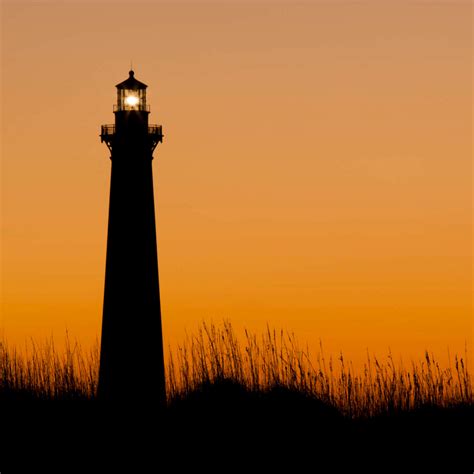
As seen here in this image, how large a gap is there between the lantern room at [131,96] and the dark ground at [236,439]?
623 inches

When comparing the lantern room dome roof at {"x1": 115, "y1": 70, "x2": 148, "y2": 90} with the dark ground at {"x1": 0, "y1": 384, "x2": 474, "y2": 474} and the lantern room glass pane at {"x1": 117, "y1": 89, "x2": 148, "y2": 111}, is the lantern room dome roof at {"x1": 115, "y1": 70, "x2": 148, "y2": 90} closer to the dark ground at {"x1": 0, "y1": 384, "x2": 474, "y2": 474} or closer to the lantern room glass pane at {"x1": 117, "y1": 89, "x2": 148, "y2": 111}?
the lantern room glass pane at {"x1": 117, "y1": 89, "x2": 148, "y2": 111}

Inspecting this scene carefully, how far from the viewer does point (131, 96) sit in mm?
36094

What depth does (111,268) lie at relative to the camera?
33.9 metres

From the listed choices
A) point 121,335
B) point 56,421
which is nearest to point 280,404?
point 56,421

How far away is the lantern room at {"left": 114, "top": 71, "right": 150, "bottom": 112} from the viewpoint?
35.9 metres

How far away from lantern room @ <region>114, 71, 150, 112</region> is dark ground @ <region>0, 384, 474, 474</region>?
15.8 m

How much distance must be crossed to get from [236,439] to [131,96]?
17.8m

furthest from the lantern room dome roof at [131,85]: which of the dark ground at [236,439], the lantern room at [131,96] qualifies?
the dark ground at [236,439]

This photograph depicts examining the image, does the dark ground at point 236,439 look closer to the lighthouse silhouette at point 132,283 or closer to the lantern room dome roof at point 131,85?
the lighthouse silhouette at point 132,283

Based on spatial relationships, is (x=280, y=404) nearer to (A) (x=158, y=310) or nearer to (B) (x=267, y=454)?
(B) (x=267, y=454)

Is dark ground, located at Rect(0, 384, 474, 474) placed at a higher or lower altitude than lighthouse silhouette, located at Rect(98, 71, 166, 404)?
lower

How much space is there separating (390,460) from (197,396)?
416 cm

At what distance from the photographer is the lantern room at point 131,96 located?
3594 cm

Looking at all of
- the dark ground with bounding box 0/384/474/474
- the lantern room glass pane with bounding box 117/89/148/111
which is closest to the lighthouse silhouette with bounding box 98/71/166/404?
the lantern room glass pane with bounding box 117/89/148/111
